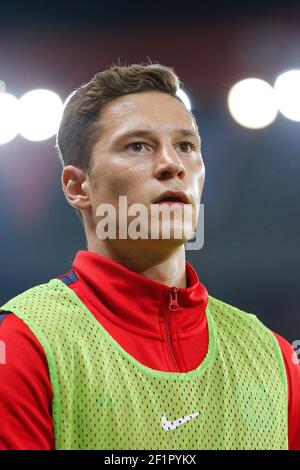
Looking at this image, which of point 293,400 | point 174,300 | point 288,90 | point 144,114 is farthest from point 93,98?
point 288,90

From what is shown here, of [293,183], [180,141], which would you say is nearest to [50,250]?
[293,183]

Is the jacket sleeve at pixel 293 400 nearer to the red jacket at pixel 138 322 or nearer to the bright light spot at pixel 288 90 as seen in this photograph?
the red jacket at pixel 138 322

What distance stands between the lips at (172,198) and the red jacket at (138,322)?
0.17 metres

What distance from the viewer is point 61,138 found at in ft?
6.31

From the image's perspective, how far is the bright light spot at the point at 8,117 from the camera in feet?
11.4

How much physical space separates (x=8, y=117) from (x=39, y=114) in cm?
15

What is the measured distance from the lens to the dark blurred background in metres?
3.50

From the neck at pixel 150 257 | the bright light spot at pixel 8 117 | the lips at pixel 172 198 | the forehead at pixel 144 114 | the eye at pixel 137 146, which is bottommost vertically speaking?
the neck at pixel 150 257

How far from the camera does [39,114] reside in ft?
11.3

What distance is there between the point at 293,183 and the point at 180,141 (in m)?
1.97

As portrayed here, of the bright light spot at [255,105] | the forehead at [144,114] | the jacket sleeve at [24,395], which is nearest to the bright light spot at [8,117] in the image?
the bright light spot at [255,105]

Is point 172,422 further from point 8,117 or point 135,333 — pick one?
point 8,117

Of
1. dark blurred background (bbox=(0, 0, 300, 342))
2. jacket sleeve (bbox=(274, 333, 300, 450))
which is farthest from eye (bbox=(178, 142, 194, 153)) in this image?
dark blurred background (bbox=(0, 0, 300, 342))

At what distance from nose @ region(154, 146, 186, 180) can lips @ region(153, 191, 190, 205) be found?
0.04 m
